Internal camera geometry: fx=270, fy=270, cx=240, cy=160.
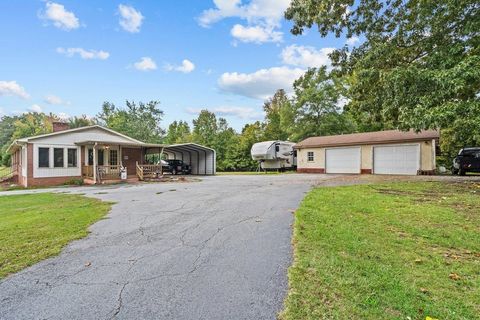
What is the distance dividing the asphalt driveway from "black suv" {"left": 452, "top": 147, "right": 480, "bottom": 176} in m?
16.9

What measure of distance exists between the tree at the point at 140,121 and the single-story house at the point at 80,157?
20.5 metres

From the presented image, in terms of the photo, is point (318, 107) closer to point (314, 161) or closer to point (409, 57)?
point (314, 161)

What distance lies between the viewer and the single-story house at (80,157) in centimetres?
1627

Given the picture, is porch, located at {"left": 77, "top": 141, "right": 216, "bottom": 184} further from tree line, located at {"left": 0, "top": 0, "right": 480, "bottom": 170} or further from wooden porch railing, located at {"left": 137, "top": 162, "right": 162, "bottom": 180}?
tree line, located at {"left": 0, "top": 0, "right": 480, "bottom": 170}

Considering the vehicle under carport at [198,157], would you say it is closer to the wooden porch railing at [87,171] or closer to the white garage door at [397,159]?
the wooden porch railing at [87,171]

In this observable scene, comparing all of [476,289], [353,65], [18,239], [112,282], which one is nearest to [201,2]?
[353,65]

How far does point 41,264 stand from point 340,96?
101ft

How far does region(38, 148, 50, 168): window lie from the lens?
1639 cm

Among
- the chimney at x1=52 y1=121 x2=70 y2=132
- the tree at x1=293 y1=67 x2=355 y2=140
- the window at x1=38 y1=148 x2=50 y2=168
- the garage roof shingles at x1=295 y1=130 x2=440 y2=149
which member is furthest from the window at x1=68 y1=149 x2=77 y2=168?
the tree at x1=293 y1=67 x2=355 y2=140

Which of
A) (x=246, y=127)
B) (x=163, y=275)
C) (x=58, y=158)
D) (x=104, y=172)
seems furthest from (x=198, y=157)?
(x=163, y=275)

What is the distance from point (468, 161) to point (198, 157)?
21.6m

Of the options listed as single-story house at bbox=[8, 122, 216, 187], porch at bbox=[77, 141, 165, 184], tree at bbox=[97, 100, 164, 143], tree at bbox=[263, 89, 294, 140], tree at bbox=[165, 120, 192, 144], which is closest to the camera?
single-story house at bbox=[8, 122, 216, 187]

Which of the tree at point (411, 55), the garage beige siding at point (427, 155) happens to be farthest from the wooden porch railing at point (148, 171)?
the garage beige siding at point (427, 155)

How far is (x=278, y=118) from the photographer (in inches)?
1516
